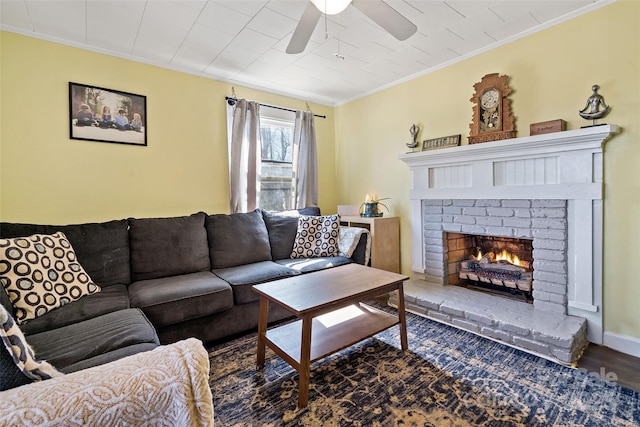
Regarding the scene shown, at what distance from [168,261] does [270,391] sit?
1.38 metres

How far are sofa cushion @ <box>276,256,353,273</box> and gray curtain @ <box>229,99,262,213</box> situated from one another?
866 mm

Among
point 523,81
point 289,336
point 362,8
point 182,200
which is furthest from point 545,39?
point 182,200

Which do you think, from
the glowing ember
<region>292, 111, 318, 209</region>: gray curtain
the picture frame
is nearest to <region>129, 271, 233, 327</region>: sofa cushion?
<region>292, 111, 318, 209</region>: gray curtain

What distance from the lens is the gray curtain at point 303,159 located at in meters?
3.83

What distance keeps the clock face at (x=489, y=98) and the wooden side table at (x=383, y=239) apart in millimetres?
1465

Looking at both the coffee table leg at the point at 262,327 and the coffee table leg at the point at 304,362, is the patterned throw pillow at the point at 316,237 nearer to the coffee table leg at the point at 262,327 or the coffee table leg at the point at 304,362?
the coffee table leg at the point at 262,327

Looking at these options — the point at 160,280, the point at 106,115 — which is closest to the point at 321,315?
the point at 160,280

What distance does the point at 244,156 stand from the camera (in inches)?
132

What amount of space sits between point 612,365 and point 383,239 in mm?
1990

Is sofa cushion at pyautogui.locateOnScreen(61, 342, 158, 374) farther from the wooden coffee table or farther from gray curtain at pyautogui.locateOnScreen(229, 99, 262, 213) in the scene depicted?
gray curtain at pyautogui.locateOnScreen(229, 99, 262, 213)

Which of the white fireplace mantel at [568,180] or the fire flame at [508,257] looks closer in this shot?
the white fireplace mantel at [568,180]

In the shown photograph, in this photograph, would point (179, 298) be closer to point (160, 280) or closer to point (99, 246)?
point (160, 280)

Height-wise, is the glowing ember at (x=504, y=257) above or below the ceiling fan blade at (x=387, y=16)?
below

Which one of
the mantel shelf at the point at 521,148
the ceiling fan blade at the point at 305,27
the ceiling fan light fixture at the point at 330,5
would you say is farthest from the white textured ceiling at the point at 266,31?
the mantel shelf at the point at 521,148
